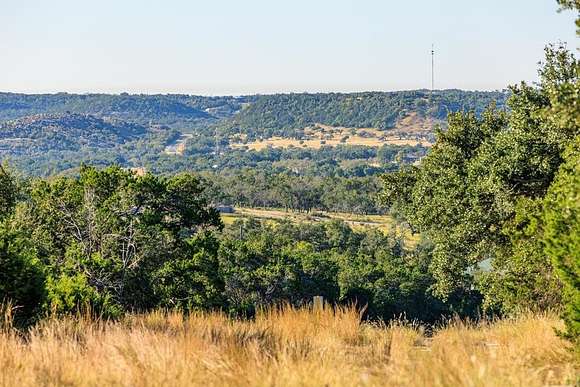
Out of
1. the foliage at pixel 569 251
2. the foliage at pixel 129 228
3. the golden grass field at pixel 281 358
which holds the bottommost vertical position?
the foliage at pixel 129 228

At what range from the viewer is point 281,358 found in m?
5.07

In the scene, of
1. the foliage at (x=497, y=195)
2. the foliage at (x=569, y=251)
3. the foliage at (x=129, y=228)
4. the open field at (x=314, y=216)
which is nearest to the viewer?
the foliage at (x=569, y=251)

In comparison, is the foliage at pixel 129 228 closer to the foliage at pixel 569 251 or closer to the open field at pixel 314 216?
the foliage at pixel 569 251

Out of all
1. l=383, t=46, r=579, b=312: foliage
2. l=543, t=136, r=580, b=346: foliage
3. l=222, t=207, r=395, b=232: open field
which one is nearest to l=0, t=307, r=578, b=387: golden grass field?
l=543, t=136, r=580, b=346: foliage

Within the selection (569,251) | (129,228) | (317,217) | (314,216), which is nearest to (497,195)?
(569,251)

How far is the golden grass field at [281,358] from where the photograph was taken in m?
4.49

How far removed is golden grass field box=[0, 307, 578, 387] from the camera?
4.49 m

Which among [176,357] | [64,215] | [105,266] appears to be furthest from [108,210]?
[176,357]

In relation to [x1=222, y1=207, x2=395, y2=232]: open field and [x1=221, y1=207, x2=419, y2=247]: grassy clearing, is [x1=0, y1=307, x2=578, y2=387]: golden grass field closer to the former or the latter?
[x1=221, y1=207, x2=419, y2=247]: grassy clearing

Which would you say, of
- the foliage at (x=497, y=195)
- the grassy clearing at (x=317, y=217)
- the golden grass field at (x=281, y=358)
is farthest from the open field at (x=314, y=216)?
the golden grass field at (x=281, y=358)

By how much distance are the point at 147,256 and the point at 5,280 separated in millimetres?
13630

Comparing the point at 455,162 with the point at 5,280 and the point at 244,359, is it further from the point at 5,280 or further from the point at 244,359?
the point at 244,359

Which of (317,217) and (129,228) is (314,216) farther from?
(129,228)

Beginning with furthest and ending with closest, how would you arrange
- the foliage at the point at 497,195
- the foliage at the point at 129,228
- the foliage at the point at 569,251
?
the foliage at the point at 129,228, the foliage at the point at 497,195, the foliage at the point at 569,251
